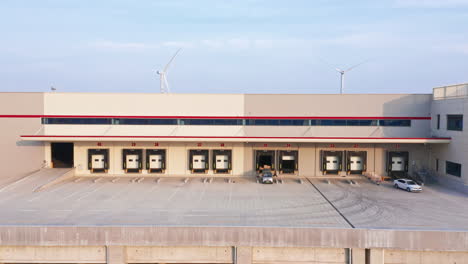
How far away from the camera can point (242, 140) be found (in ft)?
105

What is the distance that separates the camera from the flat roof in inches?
Answer: 800

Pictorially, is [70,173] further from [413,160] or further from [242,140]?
[413,160]

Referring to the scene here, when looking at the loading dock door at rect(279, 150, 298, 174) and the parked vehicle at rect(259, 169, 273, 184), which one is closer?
the parked vehicle at rect(259, 169, 273, 184)

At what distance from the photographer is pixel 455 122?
30172mm

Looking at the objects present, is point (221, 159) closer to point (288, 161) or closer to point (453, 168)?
point (288, 161)

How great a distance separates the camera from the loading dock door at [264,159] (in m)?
34.5

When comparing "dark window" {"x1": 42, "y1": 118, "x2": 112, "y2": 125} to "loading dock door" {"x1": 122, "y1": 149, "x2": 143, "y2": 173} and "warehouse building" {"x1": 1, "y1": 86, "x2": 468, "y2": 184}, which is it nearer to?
"warehouse building" {"x1": 1, "y1": 86, "x2": 468, "y2": 184}

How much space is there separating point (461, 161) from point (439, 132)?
4172mm

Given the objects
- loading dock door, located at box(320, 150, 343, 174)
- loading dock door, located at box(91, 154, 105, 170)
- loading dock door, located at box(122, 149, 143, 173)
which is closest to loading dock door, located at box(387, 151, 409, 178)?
loading dock door, located at box(320, 150, 343, 174)

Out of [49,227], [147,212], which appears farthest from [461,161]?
[49,227]

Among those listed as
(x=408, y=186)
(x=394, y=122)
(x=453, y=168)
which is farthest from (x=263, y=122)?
(x=453, y=168)

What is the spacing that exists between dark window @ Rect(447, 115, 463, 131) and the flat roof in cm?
508

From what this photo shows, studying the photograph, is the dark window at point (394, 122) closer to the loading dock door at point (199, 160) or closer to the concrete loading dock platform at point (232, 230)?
the concrete loading dock platform at point (232, 230)

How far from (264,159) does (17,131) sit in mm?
23261
